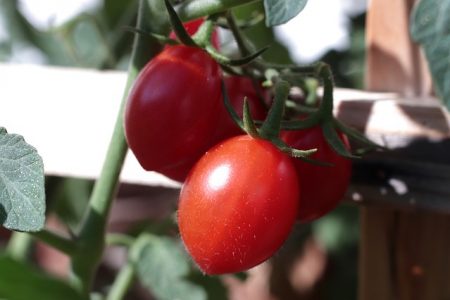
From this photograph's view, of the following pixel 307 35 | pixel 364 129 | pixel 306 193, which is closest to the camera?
pixel 306 193

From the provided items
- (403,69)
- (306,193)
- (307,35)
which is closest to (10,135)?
(306,193)

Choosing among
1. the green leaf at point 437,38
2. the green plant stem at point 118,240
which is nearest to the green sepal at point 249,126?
the green leaf at point 437,38

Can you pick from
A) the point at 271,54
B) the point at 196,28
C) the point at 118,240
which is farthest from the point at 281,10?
the point at 271,54

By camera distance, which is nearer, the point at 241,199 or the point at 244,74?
the point at 241,199

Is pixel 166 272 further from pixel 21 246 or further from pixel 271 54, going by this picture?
pixel 271 54

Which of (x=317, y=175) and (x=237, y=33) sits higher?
(x=237, y=33)

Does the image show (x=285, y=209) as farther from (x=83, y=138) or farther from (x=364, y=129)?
(x=83, y=138)
